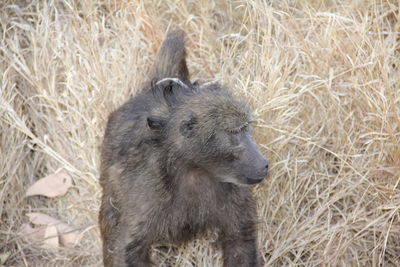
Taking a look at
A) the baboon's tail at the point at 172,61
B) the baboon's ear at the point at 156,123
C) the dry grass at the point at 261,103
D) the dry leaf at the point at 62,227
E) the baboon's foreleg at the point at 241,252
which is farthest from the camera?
the dry leaf at the point at 62,227

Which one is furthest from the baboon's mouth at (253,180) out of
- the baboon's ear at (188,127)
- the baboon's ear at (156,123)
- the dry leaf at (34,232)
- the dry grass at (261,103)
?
the dry leaf at (34,232)

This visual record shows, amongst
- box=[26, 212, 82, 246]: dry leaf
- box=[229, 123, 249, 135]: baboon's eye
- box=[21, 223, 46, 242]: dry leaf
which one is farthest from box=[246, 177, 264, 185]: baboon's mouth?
box=[21, 223, 46, 242]: dry leaf

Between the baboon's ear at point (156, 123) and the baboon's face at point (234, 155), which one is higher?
the baboon's ear at point (156, 123)

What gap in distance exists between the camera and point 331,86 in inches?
175

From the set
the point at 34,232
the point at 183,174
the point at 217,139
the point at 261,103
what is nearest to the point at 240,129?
the point at 217,139

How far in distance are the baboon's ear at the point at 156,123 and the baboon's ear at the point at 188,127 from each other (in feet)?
0.40

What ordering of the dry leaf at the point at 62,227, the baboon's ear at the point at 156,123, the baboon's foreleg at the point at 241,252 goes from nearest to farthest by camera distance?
the baboon's ear at the point at 156,123 < the baboon's foreleg at the point at 241,252 < the dry leaf at the point at 62,227

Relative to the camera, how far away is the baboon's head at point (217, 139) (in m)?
3.29

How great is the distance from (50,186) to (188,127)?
176 centimetres

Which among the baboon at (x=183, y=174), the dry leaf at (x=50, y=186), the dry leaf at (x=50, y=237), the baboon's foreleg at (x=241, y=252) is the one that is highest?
the baboon at (x=183, y=174)

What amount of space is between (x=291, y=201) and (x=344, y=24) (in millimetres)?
1267

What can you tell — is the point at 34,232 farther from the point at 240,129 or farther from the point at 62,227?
the point at 240,129

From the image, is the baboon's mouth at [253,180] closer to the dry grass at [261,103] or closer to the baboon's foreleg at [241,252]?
the baboon's foreleg at [241,252]

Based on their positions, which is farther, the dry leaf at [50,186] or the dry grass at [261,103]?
the dry leaf at [50,186]
